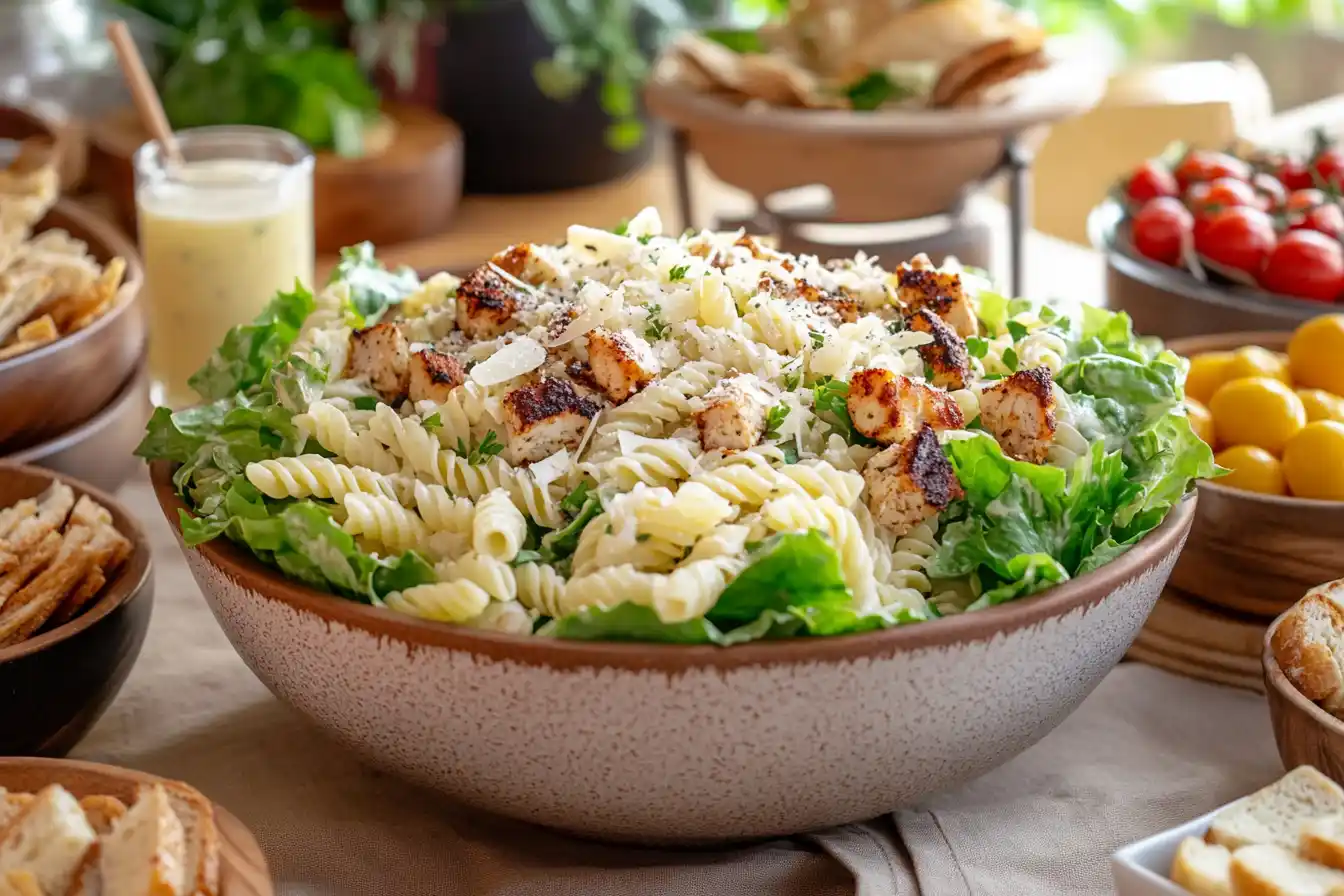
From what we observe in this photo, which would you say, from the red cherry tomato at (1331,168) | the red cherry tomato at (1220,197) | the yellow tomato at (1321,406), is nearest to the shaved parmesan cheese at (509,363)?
the yellow tomato at (1321,406)

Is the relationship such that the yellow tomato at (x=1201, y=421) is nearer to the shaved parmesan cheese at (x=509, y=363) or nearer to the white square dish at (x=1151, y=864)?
the white square dish at (x=1151, y=864)

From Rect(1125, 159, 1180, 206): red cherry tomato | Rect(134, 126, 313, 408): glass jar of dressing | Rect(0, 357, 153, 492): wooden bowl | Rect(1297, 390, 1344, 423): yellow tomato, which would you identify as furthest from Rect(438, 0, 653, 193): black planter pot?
Rect(1297, 390, 1344, 423): yellow tomato

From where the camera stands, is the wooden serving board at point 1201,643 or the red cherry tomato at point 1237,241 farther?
the red cherry tomato at point 1237,241

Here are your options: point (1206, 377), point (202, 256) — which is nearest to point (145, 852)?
point (1206, 377)

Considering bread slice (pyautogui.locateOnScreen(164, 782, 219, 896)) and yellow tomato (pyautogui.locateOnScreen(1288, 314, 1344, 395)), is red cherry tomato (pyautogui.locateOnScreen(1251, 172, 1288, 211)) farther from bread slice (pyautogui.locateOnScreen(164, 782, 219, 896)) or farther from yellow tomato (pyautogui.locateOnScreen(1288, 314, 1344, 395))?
bread slice (pyautogui.locateOnScreen(164, 782, 219, 896))

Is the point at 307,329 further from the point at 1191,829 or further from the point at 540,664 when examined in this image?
the point at 1191,829

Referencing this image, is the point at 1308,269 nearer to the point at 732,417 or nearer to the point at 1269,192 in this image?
the point at 1269,192
